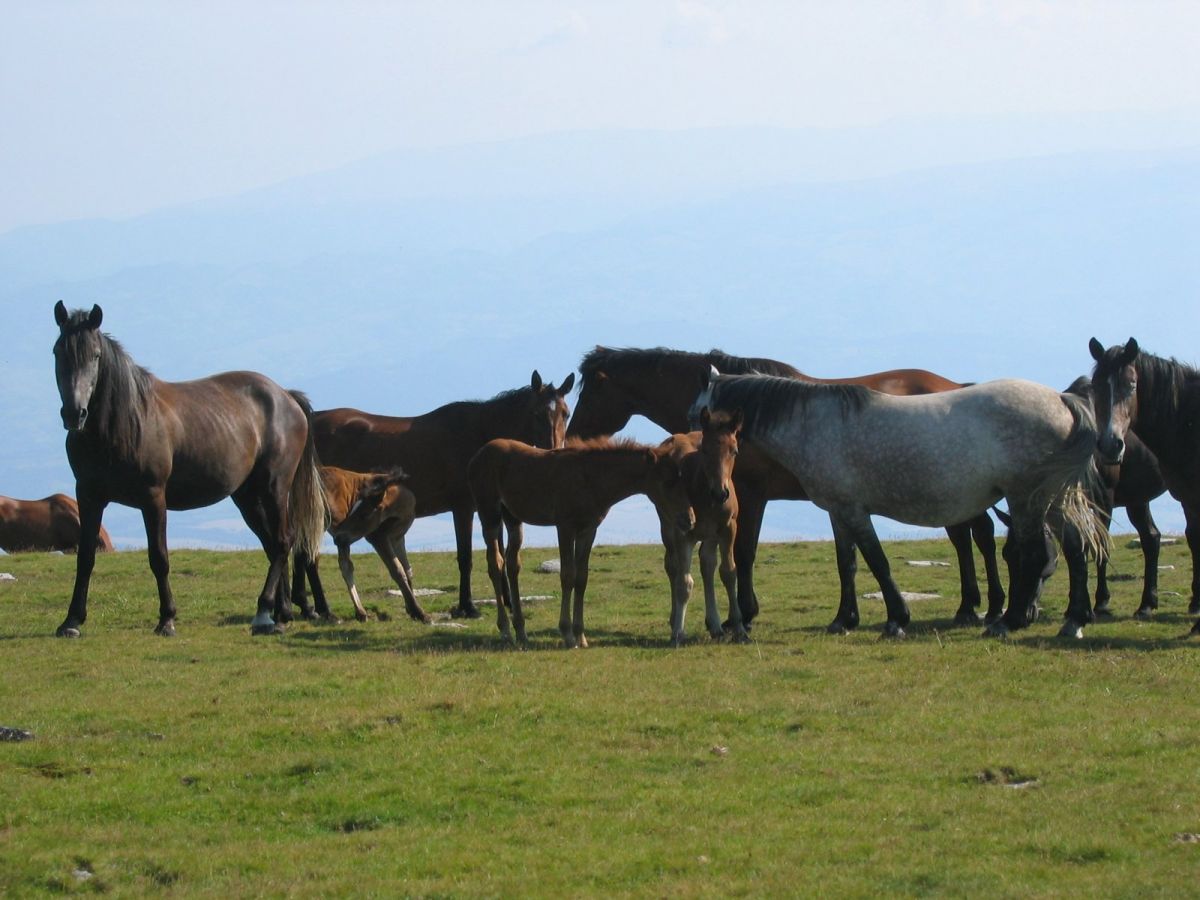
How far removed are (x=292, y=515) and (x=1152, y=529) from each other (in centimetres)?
985

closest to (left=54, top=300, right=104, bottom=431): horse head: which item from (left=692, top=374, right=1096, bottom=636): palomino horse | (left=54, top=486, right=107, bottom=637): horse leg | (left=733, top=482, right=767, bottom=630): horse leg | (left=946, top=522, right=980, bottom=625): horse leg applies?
(left=54, top=486, right=107, bottom=637): horse leg

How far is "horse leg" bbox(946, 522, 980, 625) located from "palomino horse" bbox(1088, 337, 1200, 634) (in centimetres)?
220

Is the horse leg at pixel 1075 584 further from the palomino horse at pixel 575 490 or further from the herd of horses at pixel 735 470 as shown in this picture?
the palomino horse at pixel 575 490

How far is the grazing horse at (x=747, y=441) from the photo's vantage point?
15.5 meters

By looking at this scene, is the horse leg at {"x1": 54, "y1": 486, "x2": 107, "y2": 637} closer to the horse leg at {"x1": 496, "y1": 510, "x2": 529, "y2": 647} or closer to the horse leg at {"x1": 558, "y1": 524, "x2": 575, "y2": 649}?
the horse leg at {"x1": 496, "y1": 510, "x2": 529, "y2": 647}

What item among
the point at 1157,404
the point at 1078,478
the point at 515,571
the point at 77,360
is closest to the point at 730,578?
the point at 515,571

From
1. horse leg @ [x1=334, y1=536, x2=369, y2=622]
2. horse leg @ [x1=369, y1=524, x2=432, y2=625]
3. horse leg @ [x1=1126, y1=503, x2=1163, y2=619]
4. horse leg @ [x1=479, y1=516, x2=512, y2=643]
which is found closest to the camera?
horse leg @ [x1=479, y1=516, x2=512, y2=643]

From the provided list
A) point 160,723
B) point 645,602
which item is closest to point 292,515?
point 645,602

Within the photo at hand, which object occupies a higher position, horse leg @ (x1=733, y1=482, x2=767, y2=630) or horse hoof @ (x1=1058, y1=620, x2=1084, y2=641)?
horse leg @ (x1=733, y1=482, x2=767, y2=630)

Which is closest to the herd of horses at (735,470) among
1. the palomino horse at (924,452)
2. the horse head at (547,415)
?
the palomino horse at (924,452)

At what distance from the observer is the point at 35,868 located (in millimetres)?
7949

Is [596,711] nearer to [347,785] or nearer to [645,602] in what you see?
[347,785]

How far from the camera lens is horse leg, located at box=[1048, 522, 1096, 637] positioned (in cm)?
1405

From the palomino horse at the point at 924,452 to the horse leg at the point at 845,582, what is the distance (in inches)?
1.1
